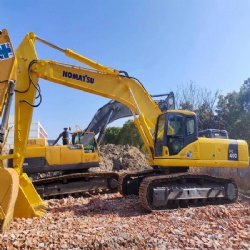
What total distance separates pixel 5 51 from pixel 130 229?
14.0 feet

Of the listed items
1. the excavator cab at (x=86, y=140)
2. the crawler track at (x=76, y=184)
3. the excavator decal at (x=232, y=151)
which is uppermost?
the excavator cab at (x=86, y=140)

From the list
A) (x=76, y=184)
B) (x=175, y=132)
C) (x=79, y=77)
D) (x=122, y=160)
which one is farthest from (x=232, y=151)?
(x=122, y=160)

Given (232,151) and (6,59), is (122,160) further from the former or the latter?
(6,59)

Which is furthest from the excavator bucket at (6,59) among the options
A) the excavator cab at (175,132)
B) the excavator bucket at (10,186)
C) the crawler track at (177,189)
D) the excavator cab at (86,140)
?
the excavator cab at (86,140)

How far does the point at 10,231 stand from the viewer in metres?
5.27

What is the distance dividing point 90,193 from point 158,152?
3.40 meters

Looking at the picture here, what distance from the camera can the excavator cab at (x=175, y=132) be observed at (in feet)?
27.3

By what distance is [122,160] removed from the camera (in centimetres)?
1917

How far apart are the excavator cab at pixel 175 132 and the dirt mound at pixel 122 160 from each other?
991 cm

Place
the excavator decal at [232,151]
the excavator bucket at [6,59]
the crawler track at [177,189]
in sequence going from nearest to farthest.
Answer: the excavator bucket at [6,59] → the crawler track at [177,189] → the excavator decal at [232,151]

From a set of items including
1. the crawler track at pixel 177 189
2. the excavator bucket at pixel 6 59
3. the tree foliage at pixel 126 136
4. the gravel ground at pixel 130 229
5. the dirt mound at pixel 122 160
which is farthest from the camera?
the tree foliage at pixel 126 136

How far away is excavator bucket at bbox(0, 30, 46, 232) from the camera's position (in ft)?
17.9

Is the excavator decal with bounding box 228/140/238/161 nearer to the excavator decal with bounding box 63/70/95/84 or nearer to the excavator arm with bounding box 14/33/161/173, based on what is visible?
the excavator arm with bounding box 14/33/161/173

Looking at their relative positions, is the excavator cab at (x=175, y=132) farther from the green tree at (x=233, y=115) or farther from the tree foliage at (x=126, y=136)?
the tree foliage at (x=126, y=136)
